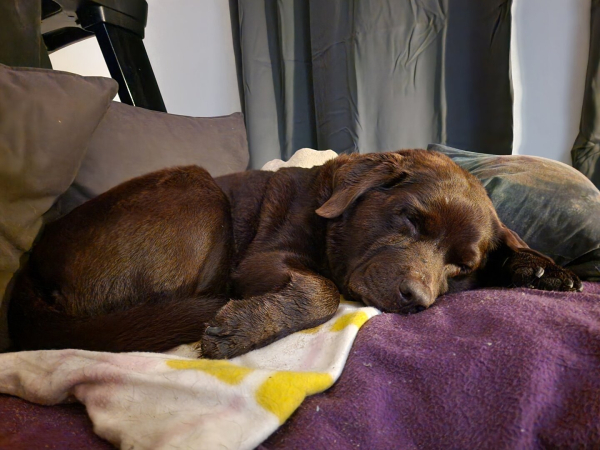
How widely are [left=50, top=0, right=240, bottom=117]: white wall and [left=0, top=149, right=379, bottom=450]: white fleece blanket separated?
10.6ft

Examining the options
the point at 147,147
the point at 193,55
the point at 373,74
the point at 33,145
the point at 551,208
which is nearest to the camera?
the point at 33,145

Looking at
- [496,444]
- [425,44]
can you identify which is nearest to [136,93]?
[425,44]

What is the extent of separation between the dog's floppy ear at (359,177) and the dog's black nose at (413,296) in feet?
1.11

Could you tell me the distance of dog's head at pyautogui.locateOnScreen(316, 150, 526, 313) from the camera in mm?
1307

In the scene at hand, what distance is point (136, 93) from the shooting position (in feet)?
8.30

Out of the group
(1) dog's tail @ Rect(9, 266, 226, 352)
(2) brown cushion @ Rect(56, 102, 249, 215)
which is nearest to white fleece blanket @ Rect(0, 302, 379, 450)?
(1) dog's tail @ Rect(9, 266, 226, 352)

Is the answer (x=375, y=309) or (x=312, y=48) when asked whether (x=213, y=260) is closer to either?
(x=375, y=309)

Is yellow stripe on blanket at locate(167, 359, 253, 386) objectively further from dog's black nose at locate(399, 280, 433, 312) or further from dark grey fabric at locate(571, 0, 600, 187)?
dark grey fabric at locate(571, 0, 600, 187)

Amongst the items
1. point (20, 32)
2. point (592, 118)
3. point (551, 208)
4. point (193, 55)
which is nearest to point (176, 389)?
point (551, 208)

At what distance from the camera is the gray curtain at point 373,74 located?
273 cm

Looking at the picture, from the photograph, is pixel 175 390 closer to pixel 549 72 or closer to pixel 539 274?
pixel 539 274

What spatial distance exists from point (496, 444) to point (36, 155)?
1.46 m

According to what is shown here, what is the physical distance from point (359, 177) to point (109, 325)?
922mm

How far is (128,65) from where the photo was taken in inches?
99.1
